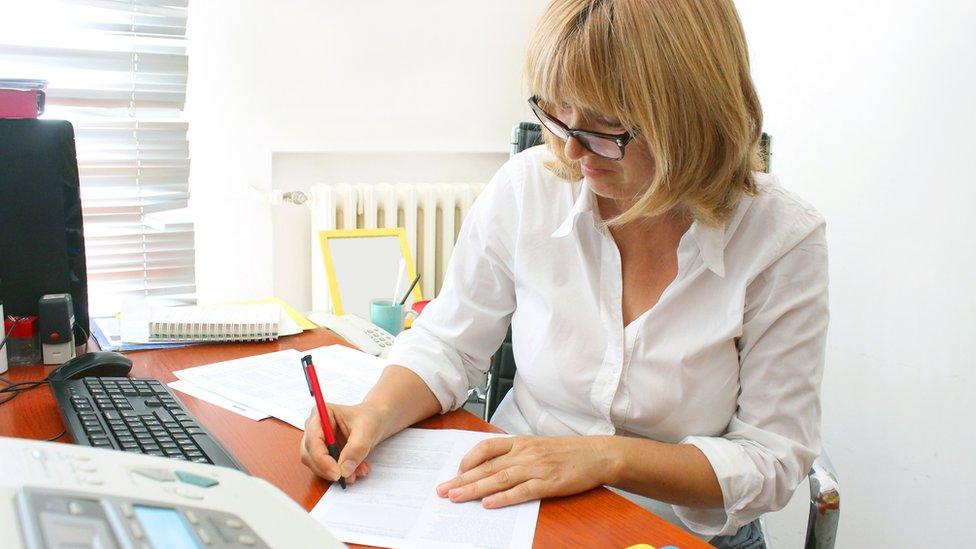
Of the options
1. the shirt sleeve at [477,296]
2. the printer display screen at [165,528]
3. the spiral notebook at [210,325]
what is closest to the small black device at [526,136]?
the shirt sleeve at [477,296]

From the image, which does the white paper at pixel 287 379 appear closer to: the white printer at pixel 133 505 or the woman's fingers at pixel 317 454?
the woman's fingers at pixel 317 454

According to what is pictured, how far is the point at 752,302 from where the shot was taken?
1057 mm

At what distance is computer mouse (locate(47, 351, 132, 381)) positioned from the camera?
1.13m

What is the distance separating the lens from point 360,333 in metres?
1.49

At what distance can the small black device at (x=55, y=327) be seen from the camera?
1.22m

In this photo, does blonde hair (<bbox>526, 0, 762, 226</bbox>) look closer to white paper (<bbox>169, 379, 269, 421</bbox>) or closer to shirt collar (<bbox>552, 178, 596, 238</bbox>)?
shirt collar (<bbox>552, 178, 596, 238</bbox>)

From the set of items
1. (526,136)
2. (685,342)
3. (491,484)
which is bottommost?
(491,484)

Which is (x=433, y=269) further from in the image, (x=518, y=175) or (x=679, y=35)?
(x=679, y=35)

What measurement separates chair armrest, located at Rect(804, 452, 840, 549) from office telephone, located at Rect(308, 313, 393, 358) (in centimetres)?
70

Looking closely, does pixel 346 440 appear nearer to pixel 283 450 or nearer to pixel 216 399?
pixel 283 450

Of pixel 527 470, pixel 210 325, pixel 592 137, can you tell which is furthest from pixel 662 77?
pixel 210 325

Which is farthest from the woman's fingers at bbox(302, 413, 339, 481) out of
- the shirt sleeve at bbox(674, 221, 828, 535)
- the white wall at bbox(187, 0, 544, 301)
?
the white wall at bbox(187, 0, 544, 301)

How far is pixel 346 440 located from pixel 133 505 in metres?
0.46

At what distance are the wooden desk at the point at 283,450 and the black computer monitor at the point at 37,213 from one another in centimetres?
13
